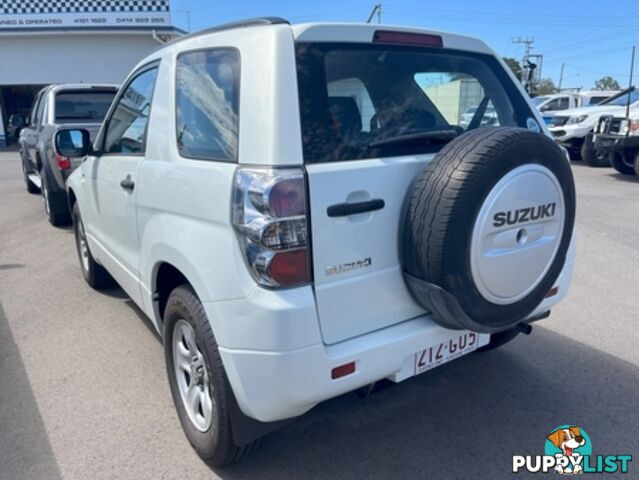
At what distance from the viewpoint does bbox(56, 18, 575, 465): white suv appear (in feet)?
6.17

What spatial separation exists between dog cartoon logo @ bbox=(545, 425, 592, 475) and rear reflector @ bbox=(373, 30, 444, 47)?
2073mm

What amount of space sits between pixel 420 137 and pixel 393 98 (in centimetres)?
23

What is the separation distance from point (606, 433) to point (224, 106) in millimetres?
2498

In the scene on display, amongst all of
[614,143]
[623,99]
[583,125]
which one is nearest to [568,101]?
[623,99]

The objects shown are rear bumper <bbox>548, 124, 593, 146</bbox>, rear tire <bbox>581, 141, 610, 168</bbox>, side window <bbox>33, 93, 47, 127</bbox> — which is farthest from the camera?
rear bumper <bbox>548, 124, 593, 146</bbox>

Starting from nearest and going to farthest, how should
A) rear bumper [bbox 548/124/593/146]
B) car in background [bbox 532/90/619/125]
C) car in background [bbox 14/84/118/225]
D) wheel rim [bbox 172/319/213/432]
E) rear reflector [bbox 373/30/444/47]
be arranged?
rear reflector [bbox 373/30/444/47] < wheel rim [bbox 172/319/213/432] < car in background [bbox 14/84/118/225] < rear bumper [bbox 548/124/593/146] < car in background [bbox 532/90/619/125]

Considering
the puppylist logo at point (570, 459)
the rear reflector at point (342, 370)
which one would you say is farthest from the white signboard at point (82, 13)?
the puppylist logo at point (570, 459)

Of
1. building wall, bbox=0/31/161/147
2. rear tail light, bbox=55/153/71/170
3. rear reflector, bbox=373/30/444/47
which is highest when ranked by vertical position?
building wall, bbox=0/31/161/147

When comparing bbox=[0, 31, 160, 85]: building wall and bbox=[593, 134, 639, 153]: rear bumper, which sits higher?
bbox=[0, 31, 160, 85]: building wall

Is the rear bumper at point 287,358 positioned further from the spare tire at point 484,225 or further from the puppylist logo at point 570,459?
the puppylist logo at point 570,459

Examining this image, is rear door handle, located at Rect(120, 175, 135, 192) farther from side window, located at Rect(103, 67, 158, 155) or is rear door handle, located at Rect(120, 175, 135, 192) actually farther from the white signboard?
the white signboard

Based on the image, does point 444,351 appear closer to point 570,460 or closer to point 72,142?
point 570,460

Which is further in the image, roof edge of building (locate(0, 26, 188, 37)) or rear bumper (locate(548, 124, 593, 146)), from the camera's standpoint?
roof edge of building (locate(0, 26, 188, 37))

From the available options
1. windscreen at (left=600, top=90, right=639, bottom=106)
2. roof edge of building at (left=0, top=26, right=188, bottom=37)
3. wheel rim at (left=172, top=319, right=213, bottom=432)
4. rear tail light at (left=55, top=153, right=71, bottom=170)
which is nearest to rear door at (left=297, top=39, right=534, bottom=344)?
wheel rim at (left=172, top=319, right=213, bottom=432)
